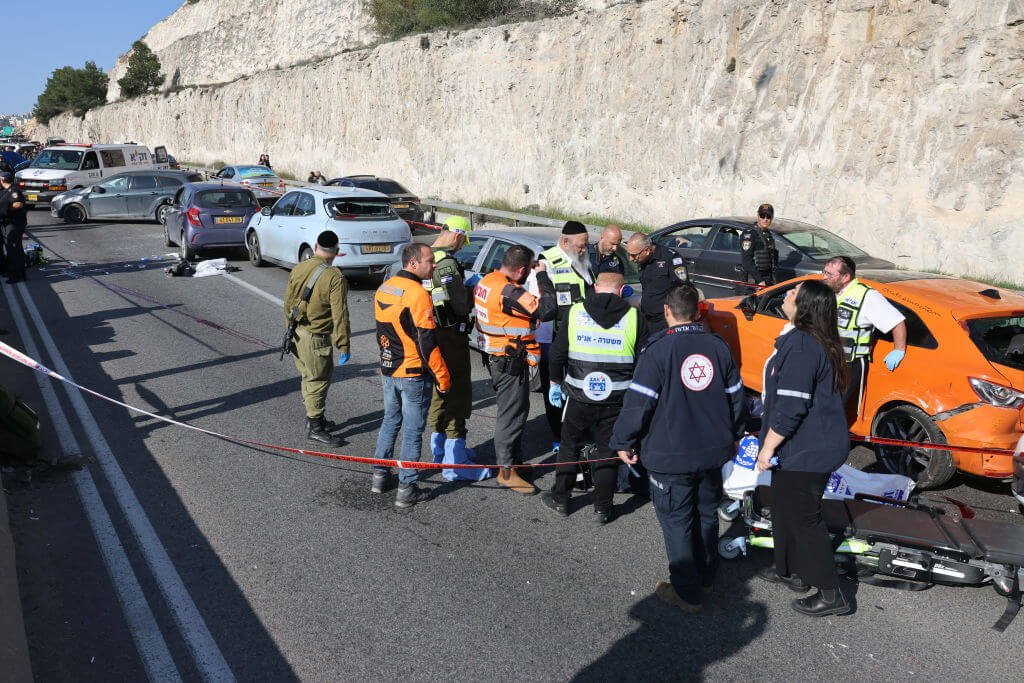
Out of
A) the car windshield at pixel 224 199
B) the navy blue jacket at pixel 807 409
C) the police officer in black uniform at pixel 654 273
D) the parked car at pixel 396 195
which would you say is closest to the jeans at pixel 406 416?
the navy blue jacket at pixel 807 409

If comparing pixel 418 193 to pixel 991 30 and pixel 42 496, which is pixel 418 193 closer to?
pixel 991 30

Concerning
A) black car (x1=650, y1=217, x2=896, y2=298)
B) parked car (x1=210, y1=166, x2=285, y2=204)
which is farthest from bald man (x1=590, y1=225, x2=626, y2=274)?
parked car (x1=210, y1=166, x2=285, y2=204)

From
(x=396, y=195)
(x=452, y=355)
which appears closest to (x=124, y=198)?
(x=396, y=195)

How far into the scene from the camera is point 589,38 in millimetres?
23938

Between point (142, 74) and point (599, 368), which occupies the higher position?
point (142, 74)

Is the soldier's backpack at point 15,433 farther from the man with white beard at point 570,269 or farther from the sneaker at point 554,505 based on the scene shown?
the man with white beard at point 570,269

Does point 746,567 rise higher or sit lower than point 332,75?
lower

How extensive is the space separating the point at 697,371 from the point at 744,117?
1637 centimetres

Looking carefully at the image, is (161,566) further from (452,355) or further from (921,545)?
(921,545)

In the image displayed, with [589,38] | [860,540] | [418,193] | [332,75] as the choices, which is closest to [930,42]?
[589,38]

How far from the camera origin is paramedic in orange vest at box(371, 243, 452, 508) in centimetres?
541

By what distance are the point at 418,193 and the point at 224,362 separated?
968 inches

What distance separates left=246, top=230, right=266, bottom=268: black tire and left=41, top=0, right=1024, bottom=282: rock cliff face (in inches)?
422

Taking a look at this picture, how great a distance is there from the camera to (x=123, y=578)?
4.58 m
